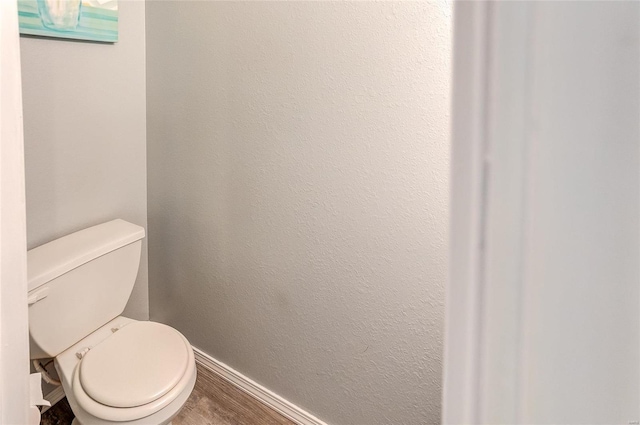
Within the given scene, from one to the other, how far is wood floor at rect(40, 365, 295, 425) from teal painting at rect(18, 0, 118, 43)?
1431 millimetres

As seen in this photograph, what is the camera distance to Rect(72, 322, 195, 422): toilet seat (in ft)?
3.76

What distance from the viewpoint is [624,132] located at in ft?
0.89

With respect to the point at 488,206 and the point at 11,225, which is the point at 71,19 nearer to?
the point at 11,225

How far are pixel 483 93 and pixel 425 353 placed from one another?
1089 mm

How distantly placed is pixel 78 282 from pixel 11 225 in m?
0.76

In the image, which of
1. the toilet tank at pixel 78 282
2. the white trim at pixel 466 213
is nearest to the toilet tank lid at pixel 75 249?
the toilet tank at pixel 78 282

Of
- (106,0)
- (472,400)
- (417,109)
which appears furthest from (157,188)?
(472,400)

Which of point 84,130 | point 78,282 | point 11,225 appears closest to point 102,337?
point 78,282

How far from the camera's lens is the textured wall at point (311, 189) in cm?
112

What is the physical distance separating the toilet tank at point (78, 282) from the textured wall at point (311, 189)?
0.29 m

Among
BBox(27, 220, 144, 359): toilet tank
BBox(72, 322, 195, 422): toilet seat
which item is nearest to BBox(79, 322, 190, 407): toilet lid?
BBox(72, 322, 195, 422): toilet seat

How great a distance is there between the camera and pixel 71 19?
138cm

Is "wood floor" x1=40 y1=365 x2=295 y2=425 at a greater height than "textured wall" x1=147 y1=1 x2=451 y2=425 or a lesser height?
lesser

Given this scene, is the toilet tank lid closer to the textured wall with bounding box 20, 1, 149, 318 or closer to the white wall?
the textured wall with bounding box 20, 1, 149, 318
